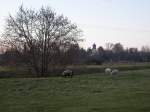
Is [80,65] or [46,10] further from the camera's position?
[80,65]

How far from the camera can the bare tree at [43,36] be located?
39844 mm

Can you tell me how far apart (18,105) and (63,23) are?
27.5 m

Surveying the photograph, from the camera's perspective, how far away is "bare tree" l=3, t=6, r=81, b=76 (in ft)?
131

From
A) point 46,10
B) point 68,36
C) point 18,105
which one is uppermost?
point 46,10

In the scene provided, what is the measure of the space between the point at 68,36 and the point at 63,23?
74.4 inches

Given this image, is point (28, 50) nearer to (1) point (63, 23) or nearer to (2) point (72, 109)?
(1) point (63, 23)

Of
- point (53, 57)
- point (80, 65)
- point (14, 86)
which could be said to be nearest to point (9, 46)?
point (53, 57)

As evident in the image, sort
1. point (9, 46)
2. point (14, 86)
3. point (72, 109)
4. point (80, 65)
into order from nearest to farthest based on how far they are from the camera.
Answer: point (72, 109), point (14, 86), point (9, 46), point (80, 65)

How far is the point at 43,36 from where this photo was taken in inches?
1602

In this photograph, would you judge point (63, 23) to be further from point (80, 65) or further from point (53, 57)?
point (80, 65)

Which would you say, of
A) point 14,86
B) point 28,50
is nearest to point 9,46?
point 28,50

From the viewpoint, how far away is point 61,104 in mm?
13516

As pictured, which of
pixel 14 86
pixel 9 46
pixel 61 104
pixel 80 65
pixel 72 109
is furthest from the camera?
pixel 80 65

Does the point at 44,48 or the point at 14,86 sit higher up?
the point at 44,48
